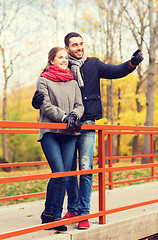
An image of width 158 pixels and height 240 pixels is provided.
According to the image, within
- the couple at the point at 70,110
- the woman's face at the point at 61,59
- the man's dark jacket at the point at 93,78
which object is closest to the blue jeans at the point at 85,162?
the couple at the point at 70,110

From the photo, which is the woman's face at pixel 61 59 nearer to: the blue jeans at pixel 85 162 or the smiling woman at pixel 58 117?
the smiling woman at pixel 58 117

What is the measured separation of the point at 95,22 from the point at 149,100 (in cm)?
610

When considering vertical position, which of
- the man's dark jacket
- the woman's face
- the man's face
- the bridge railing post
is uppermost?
the man's face

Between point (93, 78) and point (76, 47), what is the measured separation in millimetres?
377

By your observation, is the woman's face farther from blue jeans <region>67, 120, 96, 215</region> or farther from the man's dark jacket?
blue jeans <region>67, 120, 96, 215</region>

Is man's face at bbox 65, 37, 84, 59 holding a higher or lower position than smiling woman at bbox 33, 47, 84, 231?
higher

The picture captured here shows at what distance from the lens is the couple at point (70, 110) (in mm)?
3406

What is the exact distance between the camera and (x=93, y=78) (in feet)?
12.6

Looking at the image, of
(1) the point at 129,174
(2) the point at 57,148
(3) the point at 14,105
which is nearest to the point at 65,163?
(2) the point at 57,148

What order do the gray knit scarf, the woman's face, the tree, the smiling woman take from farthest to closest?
1. the tree
2. the gray knit scarf
3. the woman's face
4. the smiling woman

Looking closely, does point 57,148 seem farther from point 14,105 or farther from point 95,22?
point 14,105

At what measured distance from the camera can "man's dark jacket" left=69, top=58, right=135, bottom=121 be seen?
3.77 m

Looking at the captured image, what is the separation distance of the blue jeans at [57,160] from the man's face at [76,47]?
0.90m

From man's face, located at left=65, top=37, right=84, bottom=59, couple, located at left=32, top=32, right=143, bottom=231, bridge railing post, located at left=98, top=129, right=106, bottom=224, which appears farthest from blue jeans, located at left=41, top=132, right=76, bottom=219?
man's face, located at left=65, top=37, right=84, bottom=59
